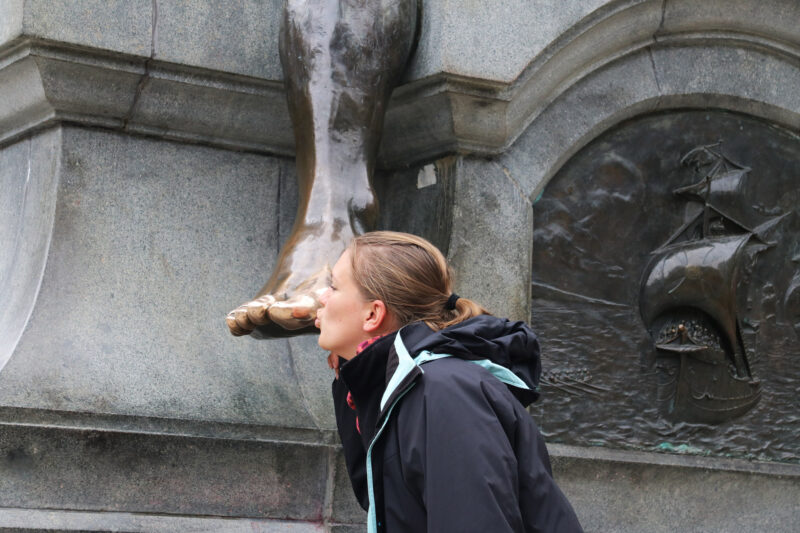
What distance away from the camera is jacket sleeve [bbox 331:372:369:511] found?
324 cm

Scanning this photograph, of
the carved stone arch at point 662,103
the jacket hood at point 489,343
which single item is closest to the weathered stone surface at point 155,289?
the carved stone arch at point 662,103

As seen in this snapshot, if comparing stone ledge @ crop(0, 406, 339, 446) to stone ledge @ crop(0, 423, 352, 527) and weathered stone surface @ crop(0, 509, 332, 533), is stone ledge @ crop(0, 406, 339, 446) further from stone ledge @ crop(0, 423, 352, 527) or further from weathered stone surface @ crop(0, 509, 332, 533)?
weathered stone surface @ crop(0, 509, 332, 533)

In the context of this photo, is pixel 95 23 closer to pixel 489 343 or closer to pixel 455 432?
pixel 489 343

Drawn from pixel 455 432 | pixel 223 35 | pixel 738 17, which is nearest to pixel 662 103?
pixel 738 17

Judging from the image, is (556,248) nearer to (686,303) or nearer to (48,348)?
(686,303)

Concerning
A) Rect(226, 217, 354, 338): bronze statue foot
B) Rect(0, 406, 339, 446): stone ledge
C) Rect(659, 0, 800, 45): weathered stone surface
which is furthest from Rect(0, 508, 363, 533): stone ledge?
Rect(659, 0, 800, 45): weathered stone surface

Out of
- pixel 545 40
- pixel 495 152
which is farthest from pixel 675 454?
pixel 545 40

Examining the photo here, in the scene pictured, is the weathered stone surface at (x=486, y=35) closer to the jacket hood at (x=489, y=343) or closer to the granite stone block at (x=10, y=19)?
the granite stone block at (x=10, y=19)

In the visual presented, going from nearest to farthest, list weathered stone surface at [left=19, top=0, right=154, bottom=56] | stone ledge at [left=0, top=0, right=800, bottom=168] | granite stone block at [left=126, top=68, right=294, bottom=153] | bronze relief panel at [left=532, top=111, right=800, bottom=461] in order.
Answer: weathered stone surface at [left=19, top=0, right=154, bottom=56]
stone ledge at [left=0, top=0, right=800, bottom=168]
granite stone block at [left=126, top=68, right=294, bottom=153]
bronze relief panel at [left=532, top=111, right=800, bottom=461]

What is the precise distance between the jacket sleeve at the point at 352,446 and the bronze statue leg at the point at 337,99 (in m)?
0.97

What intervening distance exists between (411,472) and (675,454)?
2.97 m

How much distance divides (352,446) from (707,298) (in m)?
2.70

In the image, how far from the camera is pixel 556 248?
17.2 feet

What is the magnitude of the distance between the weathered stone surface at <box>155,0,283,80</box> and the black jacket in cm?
219
